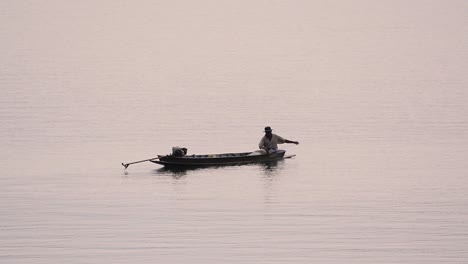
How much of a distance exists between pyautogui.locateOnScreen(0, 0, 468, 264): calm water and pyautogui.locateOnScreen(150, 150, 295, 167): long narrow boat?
40 centimetres

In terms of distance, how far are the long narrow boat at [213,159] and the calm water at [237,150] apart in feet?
1.30

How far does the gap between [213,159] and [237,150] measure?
6477 millimetres

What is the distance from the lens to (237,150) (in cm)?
4341

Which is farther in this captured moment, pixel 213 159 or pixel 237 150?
pixel 237 150

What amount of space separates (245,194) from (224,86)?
4349 cm

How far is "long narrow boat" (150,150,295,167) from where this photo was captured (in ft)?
120

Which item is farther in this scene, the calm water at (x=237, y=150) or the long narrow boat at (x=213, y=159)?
the long narrow boat at (x=213, y=159)

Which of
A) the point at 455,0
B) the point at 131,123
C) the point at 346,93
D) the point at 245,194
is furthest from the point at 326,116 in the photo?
the point at 455,0

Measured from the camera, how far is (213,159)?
37.0 metres

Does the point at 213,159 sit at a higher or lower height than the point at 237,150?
lower

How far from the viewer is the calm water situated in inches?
1022

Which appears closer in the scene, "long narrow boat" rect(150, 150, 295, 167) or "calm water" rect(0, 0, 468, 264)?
"calm water" rect(0, 0, 468, 264)

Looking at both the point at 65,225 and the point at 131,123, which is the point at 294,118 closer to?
the point at 131,123

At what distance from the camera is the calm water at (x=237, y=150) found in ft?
85.1
